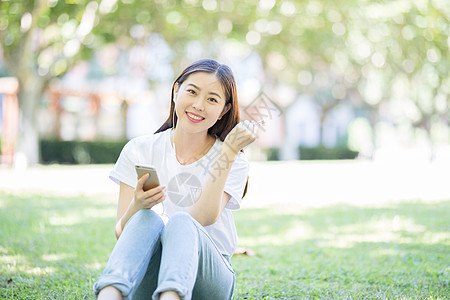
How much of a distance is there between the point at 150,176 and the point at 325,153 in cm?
2884

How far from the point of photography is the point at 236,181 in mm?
2898

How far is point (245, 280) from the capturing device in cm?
409

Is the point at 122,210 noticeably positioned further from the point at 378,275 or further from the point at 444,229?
the point at 444,229

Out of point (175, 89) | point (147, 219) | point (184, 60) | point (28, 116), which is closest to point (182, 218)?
point (147, 219)

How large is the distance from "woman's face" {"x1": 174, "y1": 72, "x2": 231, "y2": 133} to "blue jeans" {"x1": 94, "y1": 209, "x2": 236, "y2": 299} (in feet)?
2.00

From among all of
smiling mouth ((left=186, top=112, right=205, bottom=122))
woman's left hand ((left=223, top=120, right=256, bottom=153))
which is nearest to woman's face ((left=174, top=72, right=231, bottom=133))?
smiling mouth ((left=186, top=112, right=205, bottom=122))

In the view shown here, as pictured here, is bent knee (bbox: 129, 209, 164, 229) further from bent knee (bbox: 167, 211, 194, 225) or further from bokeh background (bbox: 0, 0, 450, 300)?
bokeh background (bbox: 0, 0, 450, 300)

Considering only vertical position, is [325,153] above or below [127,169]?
below

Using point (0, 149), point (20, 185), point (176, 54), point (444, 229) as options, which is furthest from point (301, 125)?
point (444, 229)

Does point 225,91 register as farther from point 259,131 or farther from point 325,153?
point 325,153

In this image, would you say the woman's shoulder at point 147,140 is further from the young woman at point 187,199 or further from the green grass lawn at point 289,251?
the green grass lawn at point 289,251

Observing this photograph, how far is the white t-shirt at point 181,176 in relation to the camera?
2900 millimetres

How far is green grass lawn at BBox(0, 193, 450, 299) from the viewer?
3.78 m

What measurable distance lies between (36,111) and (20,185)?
574 cm
